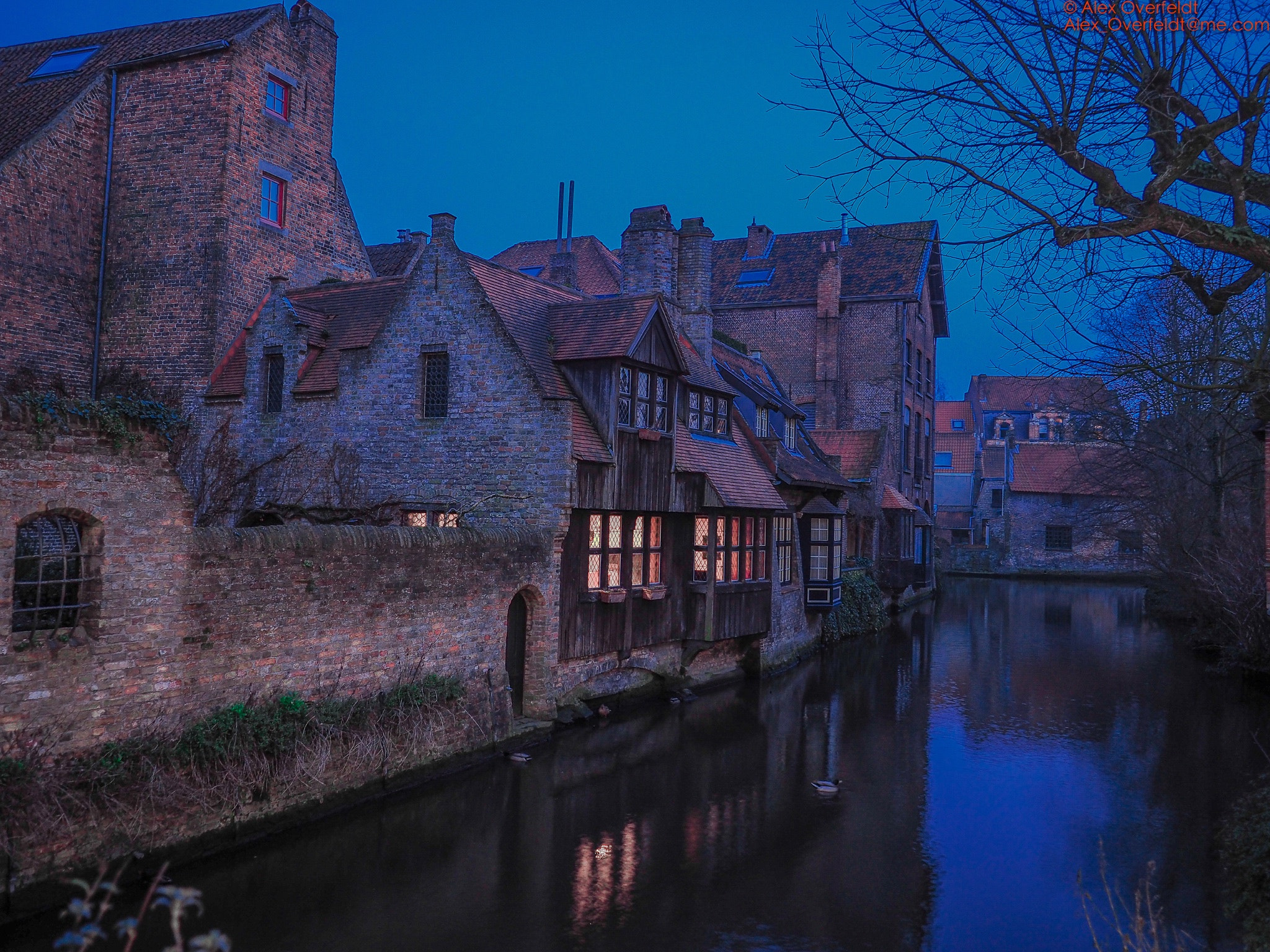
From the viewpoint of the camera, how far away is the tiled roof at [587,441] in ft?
51.9

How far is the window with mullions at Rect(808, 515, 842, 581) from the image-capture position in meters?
25.4

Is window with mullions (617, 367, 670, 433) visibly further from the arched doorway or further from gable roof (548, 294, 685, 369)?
the arched doorway

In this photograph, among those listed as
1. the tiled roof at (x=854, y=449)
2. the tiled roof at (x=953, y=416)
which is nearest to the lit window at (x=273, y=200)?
the tiled roof at (x=854, y=449)

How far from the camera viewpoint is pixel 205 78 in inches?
854

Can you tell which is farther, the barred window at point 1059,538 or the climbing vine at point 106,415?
the barred window at point 1059,538

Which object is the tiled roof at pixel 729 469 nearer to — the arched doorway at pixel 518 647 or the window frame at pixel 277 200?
the arched doorway at pixel 518 647

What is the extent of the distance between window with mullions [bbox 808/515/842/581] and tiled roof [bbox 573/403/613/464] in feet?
34.2

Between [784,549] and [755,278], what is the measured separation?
21099 mm

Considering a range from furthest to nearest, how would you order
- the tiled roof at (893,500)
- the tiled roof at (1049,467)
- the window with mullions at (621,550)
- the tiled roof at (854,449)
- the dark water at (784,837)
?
1. the tiled roof at (1049,467)
2. the tiled roof at (893,500)
3. the tiled roof at (854,449)
4. the window with mullions at (621,550)
5. the dark water at (784,837)

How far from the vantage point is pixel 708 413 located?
821 inches

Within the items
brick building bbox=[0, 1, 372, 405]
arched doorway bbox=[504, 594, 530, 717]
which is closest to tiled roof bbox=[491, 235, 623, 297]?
brick building bbox=[0, 1, 372, 405]

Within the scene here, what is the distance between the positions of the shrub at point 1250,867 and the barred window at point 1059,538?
4757 cm

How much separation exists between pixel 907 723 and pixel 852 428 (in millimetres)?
22986

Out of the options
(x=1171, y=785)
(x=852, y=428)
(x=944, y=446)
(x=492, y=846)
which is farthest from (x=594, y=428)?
(x=944, y=446)
